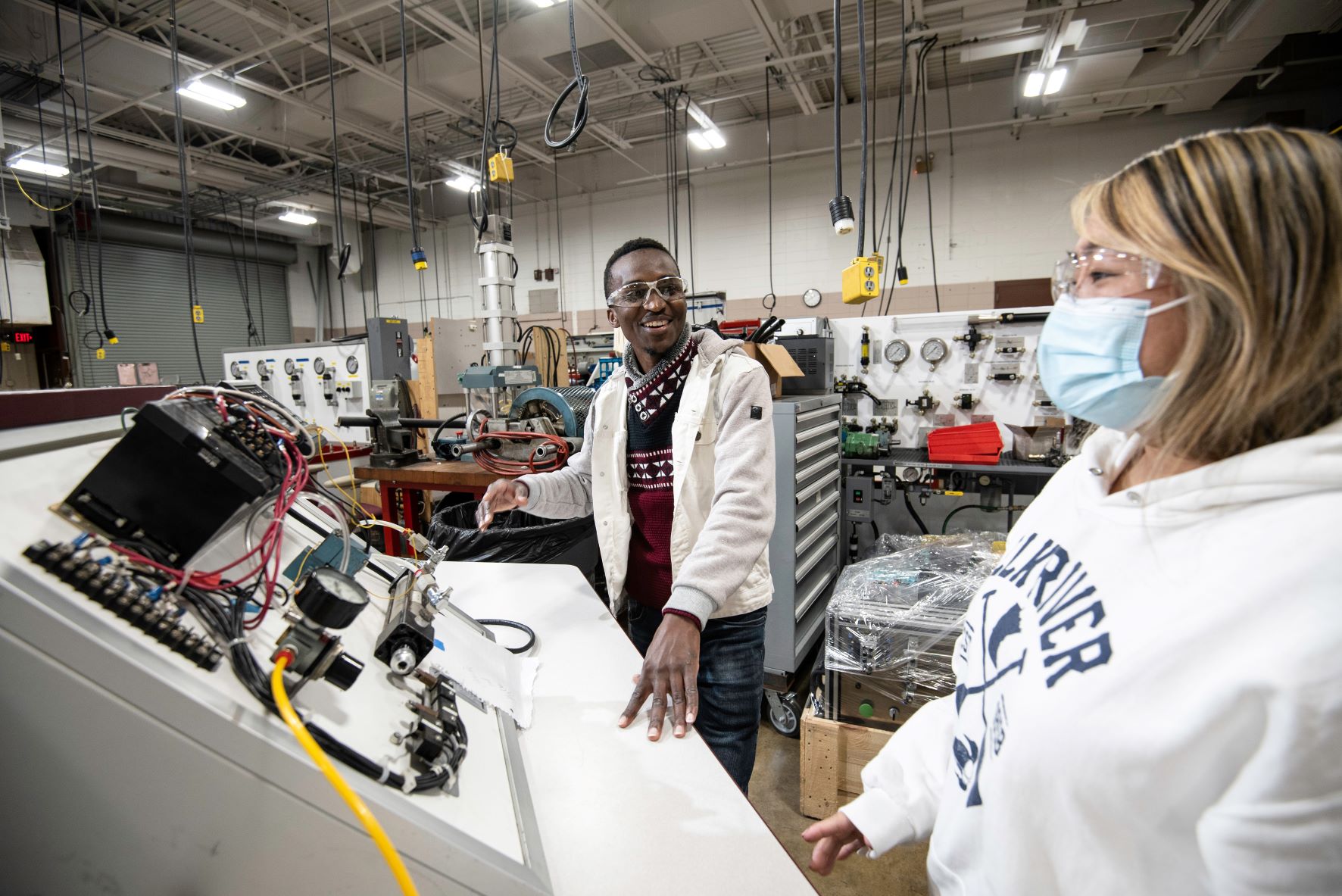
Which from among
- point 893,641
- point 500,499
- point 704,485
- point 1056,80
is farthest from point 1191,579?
point 1056,80

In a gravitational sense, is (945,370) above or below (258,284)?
below

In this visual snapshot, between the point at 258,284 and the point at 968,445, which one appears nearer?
the point at 968,445

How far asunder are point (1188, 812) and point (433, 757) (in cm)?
65

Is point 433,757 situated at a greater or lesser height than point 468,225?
lesser

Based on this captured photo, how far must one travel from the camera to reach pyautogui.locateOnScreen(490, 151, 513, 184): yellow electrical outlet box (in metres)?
1.89

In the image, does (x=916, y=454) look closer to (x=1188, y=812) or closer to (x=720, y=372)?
(x=720, y=372)

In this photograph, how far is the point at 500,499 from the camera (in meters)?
1.24

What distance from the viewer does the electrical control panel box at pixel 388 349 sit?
432 centimetres

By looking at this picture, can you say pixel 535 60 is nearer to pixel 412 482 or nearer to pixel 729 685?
pixel 412 482

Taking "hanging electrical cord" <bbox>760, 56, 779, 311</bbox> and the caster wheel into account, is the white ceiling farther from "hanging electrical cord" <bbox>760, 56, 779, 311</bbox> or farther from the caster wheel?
the caster wheel

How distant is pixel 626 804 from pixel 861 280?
1.10 metres

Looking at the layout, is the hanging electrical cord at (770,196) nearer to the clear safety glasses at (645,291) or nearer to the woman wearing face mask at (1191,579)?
the clear safety glasses at (645,291)

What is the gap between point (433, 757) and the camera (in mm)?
571

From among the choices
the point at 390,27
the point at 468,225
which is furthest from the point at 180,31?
the point at 468,225
